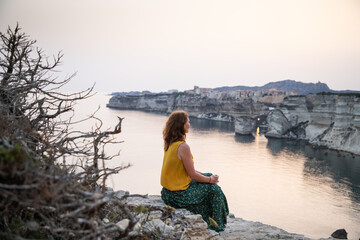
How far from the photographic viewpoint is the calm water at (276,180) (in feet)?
46.1

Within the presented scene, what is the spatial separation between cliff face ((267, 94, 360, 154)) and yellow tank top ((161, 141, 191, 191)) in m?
30.8

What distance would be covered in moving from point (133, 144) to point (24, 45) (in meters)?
28.6

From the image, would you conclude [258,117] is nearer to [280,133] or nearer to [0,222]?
[280,133]

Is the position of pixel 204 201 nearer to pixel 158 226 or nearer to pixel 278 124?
pixel 158 226

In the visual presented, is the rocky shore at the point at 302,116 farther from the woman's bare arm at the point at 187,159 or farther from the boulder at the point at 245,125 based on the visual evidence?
the woman's bare arm at the point at 187,159

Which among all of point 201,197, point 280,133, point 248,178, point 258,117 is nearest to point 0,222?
point 201,197

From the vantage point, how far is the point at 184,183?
343 cm

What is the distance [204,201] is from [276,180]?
19433 mm

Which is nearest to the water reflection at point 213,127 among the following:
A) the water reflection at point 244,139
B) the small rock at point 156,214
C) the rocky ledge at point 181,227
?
the water reflection at point 244,139

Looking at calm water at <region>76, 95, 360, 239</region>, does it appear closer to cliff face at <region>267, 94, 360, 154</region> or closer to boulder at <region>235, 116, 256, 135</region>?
cliff face at <region>267, 94, 360, 154</region>

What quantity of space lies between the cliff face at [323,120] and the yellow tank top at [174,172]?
3079 cm

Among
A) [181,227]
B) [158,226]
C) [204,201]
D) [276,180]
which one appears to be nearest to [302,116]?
[276,180]

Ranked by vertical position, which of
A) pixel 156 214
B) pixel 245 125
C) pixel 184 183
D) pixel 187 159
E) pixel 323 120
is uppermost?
pixel 187 159

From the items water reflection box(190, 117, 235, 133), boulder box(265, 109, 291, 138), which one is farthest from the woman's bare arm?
water reflection box(190, 117, 235, 133)
